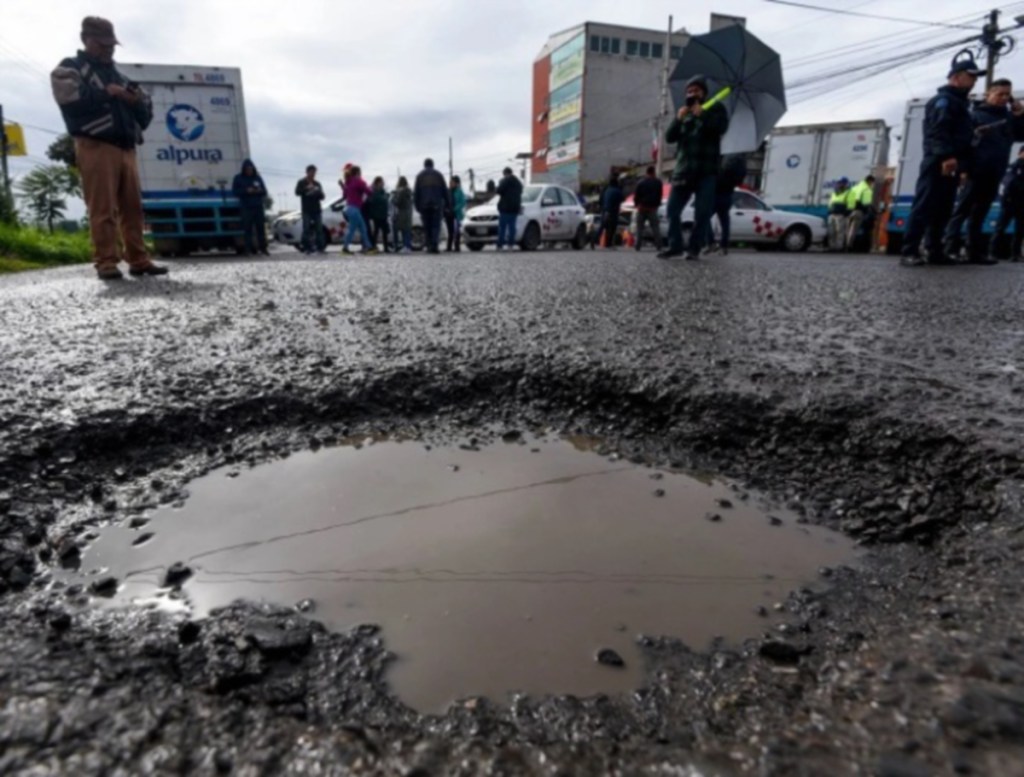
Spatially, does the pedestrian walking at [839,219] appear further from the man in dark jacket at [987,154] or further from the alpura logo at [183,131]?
the alpura logo at [183,131]

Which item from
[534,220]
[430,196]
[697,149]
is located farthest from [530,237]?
[697,149]

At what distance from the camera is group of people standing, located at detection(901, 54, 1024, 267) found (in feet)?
18.6

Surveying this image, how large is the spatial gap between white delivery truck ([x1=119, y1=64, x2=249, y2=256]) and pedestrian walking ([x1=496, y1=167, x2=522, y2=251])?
4677 mm

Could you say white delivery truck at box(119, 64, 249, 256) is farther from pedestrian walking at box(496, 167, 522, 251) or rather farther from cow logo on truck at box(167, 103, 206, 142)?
pedestrian walking at box(496, 167, 522, 251)

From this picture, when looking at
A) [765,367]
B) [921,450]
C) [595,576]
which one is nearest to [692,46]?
[765,367]

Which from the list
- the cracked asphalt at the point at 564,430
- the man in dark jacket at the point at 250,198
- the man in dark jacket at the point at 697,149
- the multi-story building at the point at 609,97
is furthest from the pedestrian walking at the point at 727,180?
the multi-story building at the point at 609,97

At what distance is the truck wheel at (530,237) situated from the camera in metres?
13.9

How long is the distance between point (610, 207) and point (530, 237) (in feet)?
6.14

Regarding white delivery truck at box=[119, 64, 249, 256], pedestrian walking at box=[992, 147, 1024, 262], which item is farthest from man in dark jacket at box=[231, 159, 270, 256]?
pedestrian walking at box=[992, 147, 1024, 262]

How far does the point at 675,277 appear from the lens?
497cm

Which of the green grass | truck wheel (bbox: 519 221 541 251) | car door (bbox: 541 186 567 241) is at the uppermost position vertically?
car door (bbox: 541 186 567 241)

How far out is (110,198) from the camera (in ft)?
15.8

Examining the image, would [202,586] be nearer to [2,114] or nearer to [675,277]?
[675,277]

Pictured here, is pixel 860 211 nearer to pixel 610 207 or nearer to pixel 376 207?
pixel 610 207
